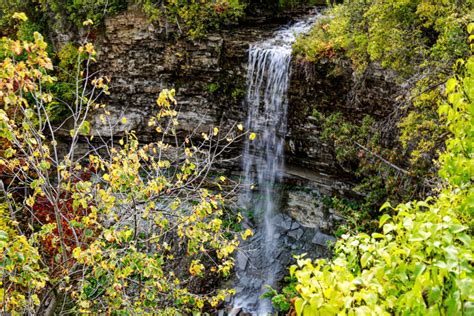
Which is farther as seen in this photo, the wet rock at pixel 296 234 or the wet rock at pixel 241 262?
the wet rock at pixel 296 234

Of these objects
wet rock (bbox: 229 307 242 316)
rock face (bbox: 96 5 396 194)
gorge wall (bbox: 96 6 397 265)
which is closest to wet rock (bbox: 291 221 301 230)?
gorge wall (bbox: 96 6 397 265)

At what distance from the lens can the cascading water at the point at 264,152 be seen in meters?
9.96

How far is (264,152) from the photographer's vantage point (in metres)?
11.3

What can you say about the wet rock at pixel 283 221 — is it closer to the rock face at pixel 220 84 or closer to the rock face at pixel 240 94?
the rock face at pixel 240 94

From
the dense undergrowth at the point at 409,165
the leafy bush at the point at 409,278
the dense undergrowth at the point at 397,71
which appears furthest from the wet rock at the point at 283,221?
the leafy bush at the point at 409,278

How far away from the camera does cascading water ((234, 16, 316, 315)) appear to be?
32.7 ft

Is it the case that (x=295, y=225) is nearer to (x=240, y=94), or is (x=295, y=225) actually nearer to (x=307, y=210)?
(x=307, y=210)

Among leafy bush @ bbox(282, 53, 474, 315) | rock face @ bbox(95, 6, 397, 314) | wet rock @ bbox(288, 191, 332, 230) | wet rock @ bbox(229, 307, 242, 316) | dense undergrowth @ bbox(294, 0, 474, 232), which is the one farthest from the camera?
wet rock @ bbox(288, 191, 332, 230)

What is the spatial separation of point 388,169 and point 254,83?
14.4 feet

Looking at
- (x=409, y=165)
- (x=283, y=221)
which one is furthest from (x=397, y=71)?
(x=283, y=221)

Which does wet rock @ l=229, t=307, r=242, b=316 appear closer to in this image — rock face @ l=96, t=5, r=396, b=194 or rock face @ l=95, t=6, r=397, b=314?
rock face @ l=95, t=6, r=397, b=314

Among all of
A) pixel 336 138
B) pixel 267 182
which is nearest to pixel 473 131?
pixel 336 138

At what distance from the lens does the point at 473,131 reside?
7.21 ft

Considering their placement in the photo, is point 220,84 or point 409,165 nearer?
point 409,165
